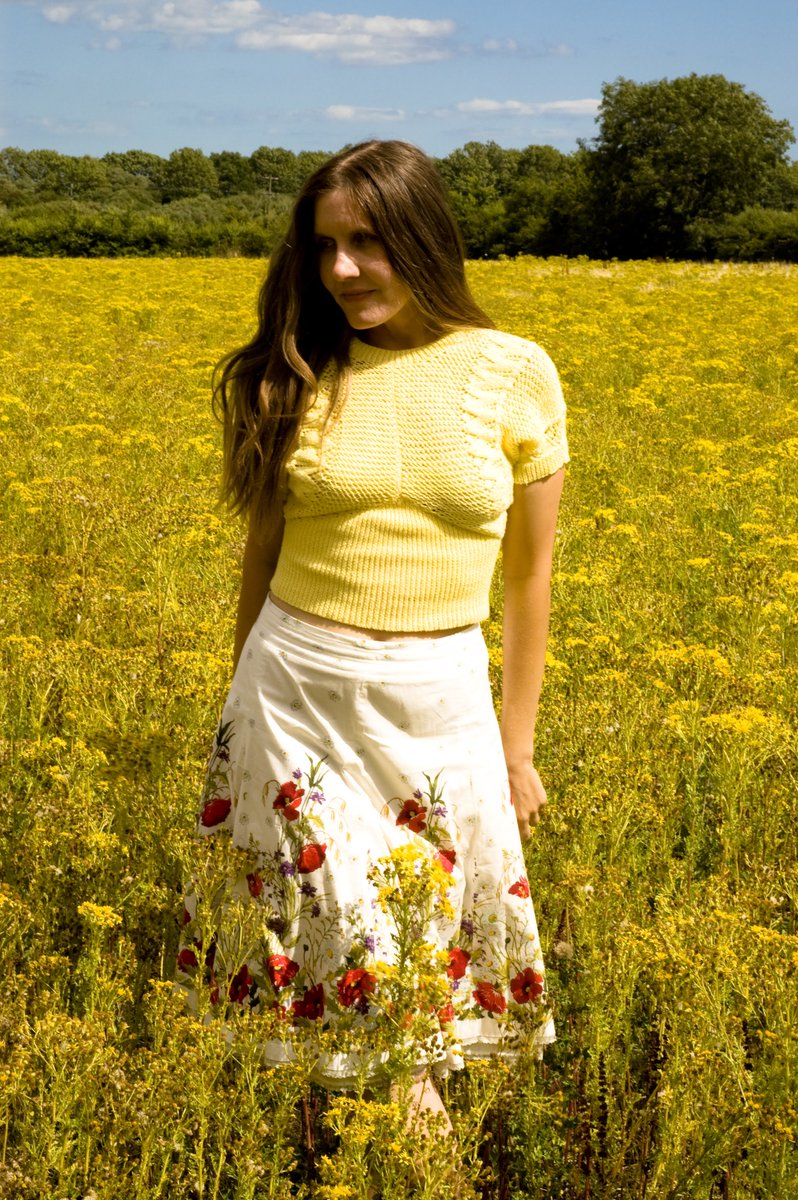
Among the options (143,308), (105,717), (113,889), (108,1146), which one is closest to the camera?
(108,1146)

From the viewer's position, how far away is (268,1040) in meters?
2.19

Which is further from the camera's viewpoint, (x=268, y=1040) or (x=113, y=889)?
(x=113, y=889)

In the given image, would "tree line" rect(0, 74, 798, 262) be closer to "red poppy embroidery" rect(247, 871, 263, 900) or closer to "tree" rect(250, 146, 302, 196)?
"tree" rect(250, 146, 302, 196)

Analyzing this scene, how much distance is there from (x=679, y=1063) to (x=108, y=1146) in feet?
3.26

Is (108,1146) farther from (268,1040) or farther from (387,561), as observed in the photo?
(387,561)

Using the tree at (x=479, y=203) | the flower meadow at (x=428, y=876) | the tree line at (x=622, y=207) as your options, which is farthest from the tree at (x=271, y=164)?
the flower meadow at (x=428, y=876)

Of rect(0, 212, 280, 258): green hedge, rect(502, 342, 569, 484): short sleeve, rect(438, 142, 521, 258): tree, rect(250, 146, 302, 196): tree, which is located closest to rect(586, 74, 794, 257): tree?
rect(438, 142, 521, 258): tree

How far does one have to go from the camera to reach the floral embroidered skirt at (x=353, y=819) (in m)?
2.28

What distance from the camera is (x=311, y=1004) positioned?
233 centimetres

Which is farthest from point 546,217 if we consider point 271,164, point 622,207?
point 271,164

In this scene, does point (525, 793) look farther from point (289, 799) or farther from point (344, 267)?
point (344, 267)

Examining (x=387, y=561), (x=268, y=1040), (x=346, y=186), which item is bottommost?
(x=268, y=1040)

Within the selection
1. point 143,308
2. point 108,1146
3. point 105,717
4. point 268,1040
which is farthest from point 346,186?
point 143,308

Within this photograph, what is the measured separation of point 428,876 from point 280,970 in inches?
20.3
